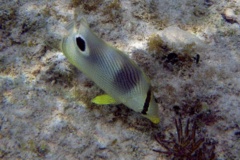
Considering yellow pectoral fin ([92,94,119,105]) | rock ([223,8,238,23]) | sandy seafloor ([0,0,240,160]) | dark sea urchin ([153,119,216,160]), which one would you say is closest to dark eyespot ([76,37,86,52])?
yellow pectoral fin ([92,94,119,105])

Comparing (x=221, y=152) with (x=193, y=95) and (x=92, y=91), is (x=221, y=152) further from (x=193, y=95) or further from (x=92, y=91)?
(x=92, y=91)

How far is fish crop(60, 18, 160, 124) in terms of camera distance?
6.97ft

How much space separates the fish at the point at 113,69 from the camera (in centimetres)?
212

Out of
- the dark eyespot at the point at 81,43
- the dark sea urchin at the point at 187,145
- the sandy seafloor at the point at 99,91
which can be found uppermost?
the dark eyespot at the point at 81,43

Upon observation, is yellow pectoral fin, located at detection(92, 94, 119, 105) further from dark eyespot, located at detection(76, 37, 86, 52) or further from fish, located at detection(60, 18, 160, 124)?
dark eyespot, located at detection(76, 37, 86, 52)

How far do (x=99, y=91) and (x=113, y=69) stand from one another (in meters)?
0.74

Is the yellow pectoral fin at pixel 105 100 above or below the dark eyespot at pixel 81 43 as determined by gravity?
below

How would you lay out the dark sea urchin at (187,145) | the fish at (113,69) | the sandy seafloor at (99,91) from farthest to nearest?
the sandy seafloor at (99,91)
the dark sea urchin at (187,145)
the fish at (113,69)

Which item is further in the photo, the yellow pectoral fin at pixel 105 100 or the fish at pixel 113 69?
the yellow pectoral fin at pixel 105 100

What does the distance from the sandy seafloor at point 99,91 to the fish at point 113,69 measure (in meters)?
0.53

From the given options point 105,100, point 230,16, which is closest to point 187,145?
point 105,100

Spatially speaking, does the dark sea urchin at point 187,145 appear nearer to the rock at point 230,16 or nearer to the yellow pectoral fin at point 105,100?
the yellow pectoral fin at point 105,100

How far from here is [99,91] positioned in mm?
2811

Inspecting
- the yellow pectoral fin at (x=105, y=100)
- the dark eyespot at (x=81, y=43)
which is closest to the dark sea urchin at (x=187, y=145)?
the yellow pectoral fin at (x=105, y=100)
